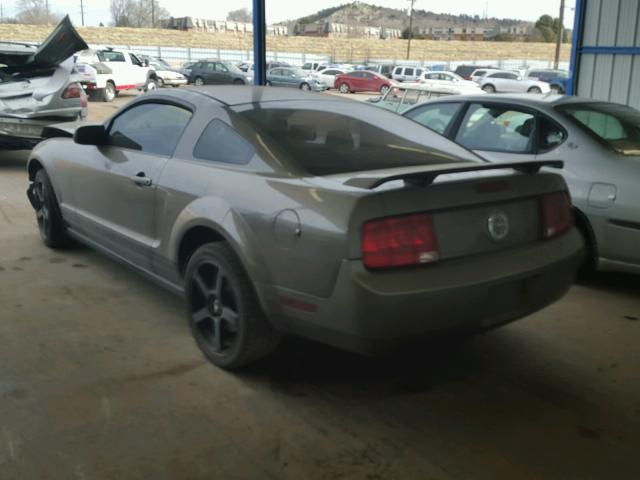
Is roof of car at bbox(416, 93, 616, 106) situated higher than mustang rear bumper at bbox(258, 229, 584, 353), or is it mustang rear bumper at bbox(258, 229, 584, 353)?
roof of car at bbox(416, 93, 616, 106)

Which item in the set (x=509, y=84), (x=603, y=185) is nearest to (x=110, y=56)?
(x=509, y=84)

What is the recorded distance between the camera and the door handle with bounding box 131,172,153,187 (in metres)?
4.03

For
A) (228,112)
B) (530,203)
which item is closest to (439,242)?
(530,203)

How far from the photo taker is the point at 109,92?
25.7 meters

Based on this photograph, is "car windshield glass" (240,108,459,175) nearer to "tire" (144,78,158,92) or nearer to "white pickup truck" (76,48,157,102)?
"white pickup truck" (76,48,157,102)

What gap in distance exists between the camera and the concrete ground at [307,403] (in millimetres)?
2736

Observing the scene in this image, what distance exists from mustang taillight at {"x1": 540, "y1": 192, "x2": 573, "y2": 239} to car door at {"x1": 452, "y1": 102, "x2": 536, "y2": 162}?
1848mm

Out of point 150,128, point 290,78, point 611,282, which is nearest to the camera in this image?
point 150,128

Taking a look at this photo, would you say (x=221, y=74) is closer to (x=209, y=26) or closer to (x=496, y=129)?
(x=496, y=129)

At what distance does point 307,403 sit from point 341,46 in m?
69.0

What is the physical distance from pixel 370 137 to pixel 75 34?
667cm

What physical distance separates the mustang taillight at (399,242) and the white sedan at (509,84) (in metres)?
29.9

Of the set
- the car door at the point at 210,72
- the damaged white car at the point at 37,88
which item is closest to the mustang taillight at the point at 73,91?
the damaged white car at the point at 37,88

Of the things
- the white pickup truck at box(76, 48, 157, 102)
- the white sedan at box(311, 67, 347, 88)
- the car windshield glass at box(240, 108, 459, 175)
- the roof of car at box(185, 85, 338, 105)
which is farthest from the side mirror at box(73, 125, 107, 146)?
the white sedan at box(311, 67, 347, 88)
